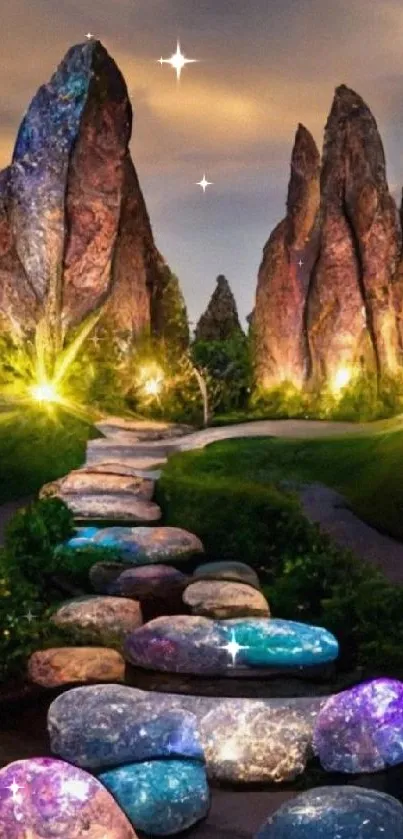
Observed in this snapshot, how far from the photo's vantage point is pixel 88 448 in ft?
67.5

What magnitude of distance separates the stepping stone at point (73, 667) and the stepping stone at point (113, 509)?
642 cm

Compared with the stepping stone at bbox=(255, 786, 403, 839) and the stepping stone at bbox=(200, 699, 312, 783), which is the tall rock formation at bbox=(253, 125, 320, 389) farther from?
the stepping stone at bbox=(255, 786, 403, 839)

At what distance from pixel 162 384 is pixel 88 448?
41.3 ft

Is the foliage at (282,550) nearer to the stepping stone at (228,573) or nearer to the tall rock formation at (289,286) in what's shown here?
the stepping stone at (228,573)

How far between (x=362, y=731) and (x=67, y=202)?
27158 millimetres

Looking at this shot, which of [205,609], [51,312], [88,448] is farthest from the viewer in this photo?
[51,312]

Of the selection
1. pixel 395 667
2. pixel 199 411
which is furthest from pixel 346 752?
pixel 199 411

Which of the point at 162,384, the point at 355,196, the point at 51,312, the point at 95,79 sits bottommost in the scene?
the point at 162,384

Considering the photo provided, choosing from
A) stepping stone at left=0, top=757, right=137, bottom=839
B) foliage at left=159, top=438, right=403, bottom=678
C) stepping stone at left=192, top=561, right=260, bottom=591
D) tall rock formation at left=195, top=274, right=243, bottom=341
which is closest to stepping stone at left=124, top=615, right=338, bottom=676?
foliage at left=159, top=438, right=403, bottom=678

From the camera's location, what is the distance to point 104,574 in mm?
11828

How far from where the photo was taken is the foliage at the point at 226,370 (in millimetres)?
33938

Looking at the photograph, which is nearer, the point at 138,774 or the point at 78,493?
the point at 138,774

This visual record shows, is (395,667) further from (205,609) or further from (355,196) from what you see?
(355,196)

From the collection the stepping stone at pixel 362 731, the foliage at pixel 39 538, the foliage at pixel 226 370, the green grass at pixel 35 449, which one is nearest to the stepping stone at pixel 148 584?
the foliage at pixel 39 538
